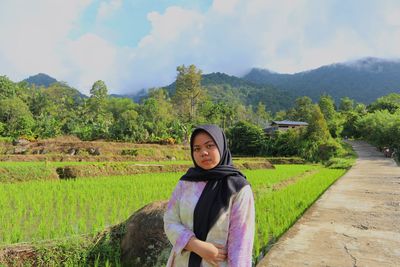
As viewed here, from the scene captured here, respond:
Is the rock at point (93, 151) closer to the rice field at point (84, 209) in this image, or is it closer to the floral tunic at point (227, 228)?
the rice field at point (84, 209)

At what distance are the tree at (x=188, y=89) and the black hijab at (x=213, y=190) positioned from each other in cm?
4498

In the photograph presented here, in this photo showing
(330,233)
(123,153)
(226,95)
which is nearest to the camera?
(330,233)

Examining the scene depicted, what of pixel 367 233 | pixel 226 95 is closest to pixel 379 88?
pixel 226 95

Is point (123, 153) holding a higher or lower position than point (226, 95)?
lower

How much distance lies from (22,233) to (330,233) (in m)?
4.21

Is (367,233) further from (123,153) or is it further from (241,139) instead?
(241,139)

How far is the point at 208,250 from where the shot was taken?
156 centimetres

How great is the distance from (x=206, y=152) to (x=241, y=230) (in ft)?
1.43

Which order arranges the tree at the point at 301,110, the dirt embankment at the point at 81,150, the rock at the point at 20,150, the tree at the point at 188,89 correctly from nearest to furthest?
the rock at the point at 20,150
the dirt embankment at the point at 81,150
the tree at the point at 188,89
the tree at the point at 301,110

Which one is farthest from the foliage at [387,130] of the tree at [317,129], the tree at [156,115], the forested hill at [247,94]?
the forested hill at [247,94]

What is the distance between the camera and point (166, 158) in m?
23.2

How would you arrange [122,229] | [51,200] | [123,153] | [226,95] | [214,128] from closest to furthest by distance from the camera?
[214,128]
[122,229]
[51,200]
[123,153]
[226,95]

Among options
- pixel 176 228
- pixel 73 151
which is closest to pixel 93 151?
pixel 73 151

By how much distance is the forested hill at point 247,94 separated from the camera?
355 ft
